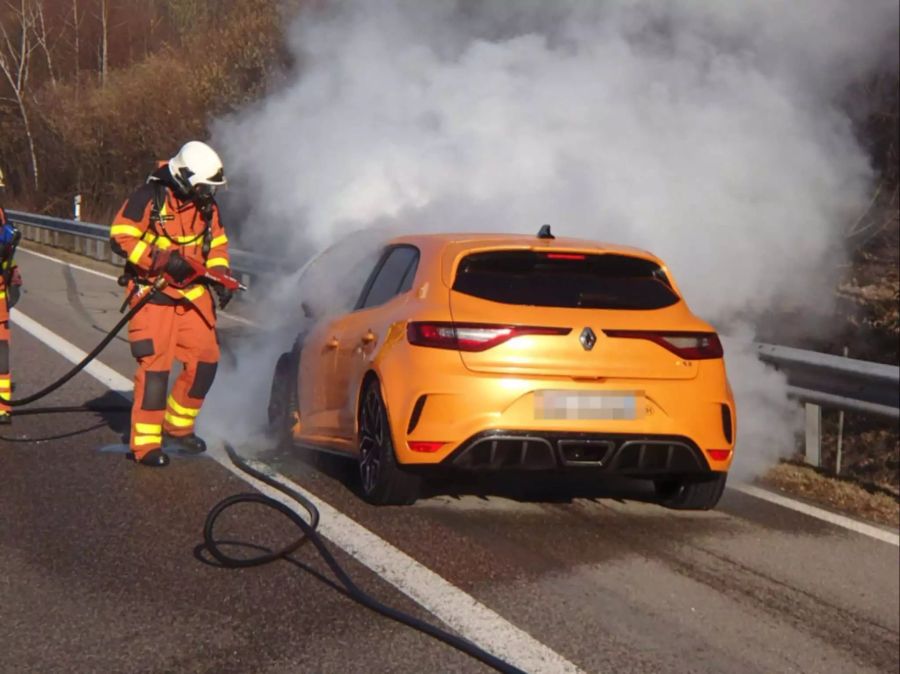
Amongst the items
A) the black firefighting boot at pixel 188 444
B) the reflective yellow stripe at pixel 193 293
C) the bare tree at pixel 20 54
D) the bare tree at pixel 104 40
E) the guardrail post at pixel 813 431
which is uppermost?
the bare tree at pixel 20 54

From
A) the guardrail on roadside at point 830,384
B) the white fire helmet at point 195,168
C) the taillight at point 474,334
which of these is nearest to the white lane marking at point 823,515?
the guardrail on roadside at point 830,384

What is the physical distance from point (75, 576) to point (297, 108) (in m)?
9.94

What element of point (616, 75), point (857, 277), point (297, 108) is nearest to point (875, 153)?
point (857, 277)

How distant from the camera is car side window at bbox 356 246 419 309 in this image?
610 centimetres

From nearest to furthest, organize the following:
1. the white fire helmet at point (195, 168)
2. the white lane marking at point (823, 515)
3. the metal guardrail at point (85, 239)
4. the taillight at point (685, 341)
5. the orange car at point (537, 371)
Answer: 1. the orange car at point (537, 371)
2. the taillight at point (685, 341)
3. the white lane marking at point (823, 515)
4. the white fire helmet at point (195, 168)
5. the metal guardrail at point (85, 239)

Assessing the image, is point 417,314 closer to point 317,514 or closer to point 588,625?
point 317,514

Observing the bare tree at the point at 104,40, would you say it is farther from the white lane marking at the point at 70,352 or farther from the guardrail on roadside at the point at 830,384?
the guardrail on roadside at the point at 830,384

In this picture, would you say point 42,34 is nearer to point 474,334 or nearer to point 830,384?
point 830,384

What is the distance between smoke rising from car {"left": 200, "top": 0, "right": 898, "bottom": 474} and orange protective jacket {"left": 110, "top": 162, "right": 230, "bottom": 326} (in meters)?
1.92

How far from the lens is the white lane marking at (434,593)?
4164 mm

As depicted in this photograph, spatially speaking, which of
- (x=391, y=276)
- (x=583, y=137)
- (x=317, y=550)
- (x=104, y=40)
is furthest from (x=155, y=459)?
(x=104, y=40)

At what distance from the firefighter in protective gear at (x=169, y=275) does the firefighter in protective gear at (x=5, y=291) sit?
1.41m

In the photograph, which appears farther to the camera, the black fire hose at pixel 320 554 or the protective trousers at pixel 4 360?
the protective trousers at pixel 4 360

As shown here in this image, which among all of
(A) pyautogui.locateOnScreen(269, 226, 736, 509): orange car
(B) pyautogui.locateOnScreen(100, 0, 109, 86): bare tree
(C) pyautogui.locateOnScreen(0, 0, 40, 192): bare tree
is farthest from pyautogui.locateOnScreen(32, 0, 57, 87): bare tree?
(A) pyautogui.locateOnScreen(269, 226, 736, 509): orange car
